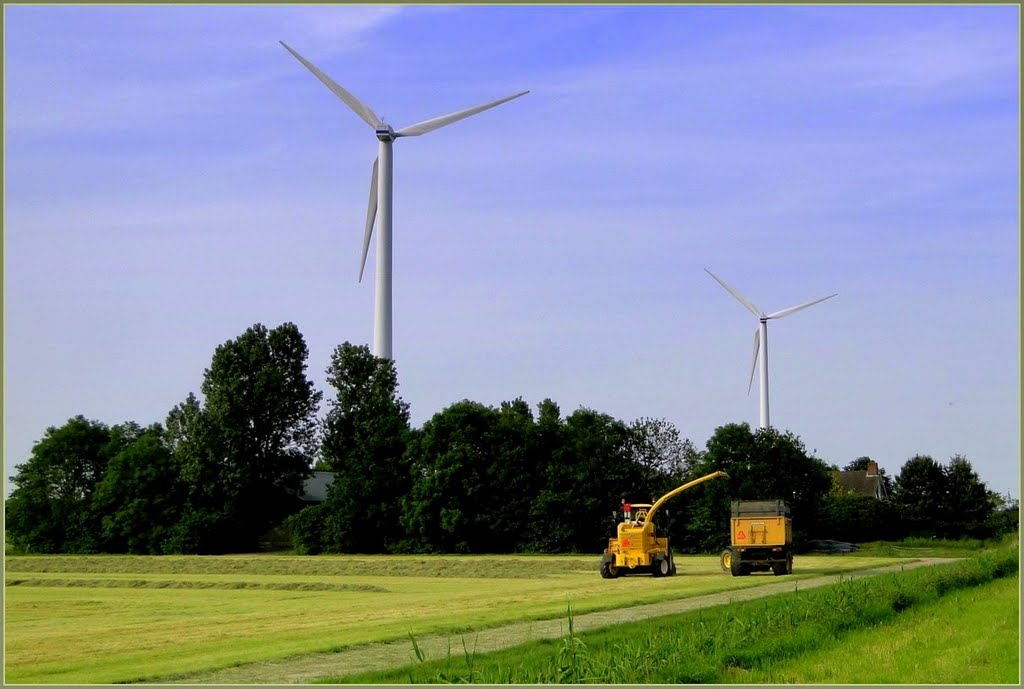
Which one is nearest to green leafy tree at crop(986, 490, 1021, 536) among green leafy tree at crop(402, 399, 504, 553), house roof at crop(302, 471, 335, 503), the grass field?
the grass field

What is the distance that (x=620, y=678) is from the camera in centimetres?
1416

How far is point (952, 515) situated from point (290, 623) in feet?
180

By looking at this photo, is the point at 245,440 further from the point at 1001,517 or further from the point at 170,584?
the point at 1001,517

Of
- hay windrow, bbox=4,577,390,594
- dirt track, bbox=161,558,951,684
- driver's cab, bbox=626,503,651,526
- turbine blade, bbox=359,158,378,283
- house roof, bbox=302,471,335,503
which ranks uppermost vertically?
turbine blade, bbox=359,158,378,283

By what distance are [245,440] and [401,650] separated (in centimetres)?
6156

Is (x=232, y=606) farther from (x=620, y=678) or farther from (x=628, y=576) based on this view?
(x=620, y=678)

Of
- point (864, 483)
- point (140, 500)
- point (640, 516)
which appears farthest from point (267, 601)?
point (864, 483)

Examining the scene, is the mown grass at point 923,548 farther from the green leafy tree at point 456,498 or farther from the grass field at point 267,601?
the green leafy tree at point 456,498

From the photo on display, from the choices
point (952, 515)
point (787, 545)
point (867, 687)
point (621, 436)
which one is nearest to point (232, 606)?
point (787, 545)

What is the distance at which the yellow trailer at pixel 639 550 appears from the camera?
137ft

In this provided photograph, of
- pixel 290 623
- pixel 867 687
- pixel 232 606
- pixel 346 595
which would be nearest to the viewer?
pixel 867 687

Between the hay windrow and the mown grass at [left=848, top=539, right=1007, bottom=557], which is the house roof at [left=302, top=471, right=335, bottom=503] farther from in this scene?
the mown grass at [left=848, top=539, right=1007, bottom=557]

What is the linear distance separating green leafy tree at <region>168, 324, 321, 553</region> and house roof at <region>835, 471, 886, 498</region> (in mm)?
51729

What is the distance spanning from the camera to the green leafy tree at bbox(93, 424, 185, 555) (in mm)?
75250
